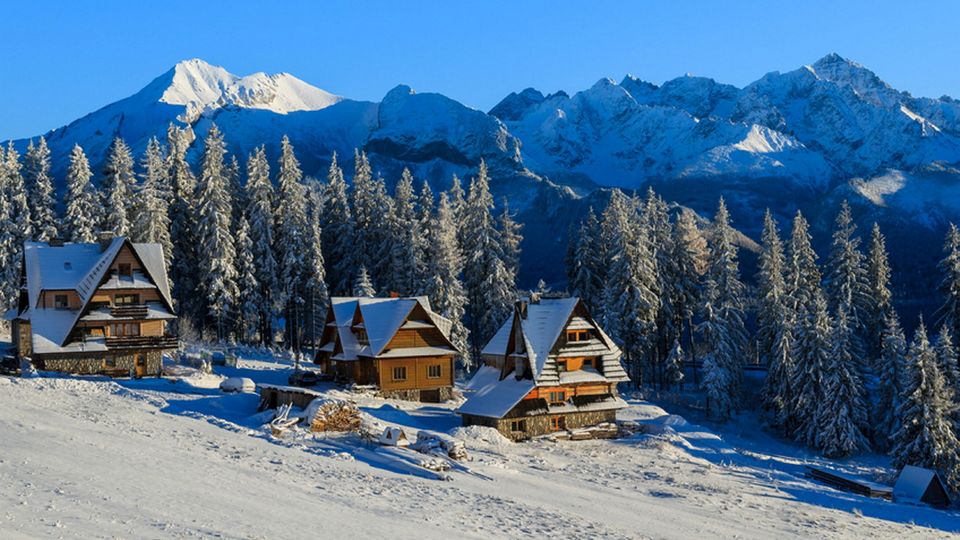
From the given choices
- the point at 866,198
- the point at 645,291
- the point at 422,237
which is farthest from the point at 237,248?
the point at 866,198

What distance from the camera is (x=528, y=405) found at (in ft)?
150

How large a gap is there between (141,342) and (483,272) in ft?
97.5

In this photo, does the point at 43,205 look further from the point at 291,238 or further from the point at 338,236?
the point at 338,236

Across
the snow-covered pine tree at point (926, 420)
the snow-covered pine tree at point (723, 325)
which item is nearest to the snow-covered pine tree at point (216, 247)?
the snow-covered pine tree at point (723, 325)

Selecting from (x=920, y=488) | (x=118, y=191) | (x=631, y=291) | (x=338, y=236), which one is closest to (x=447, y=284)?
(x=631, y=291)

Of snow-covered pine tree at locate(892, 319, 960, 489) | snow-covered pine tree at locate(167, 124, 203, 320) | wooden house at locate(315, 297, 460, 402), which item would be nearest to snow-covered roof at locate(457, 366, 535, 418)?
wooden house at locate(315, 297, 460, 402)

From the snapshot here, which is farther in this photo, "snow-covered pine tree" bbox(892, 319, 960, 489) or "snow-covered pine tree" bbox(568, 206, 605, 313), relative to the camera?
"snow-covered pine tree" bbox(568, 206, 605, 313)

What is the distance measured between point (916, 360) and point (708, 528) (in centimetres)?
2943

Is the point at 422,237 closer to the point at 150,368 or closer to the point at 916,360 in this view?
the point at 150,368

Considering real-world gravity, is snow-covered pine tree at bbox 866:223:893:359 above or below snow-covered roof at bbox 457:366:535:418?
above

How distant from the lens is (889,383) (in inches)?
2311

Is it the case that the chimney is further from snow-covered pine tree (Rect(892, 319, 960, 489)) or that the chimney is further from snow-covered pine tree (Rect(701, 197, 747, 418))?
snow-covered pine tree (Rect(892, 319, 960, 489))

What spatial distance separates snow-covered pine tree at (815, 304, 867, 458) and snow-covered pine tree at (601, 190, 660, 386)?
13841 millimetres

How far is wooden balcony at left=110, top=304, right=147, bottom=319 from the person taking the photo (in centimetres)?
5159
